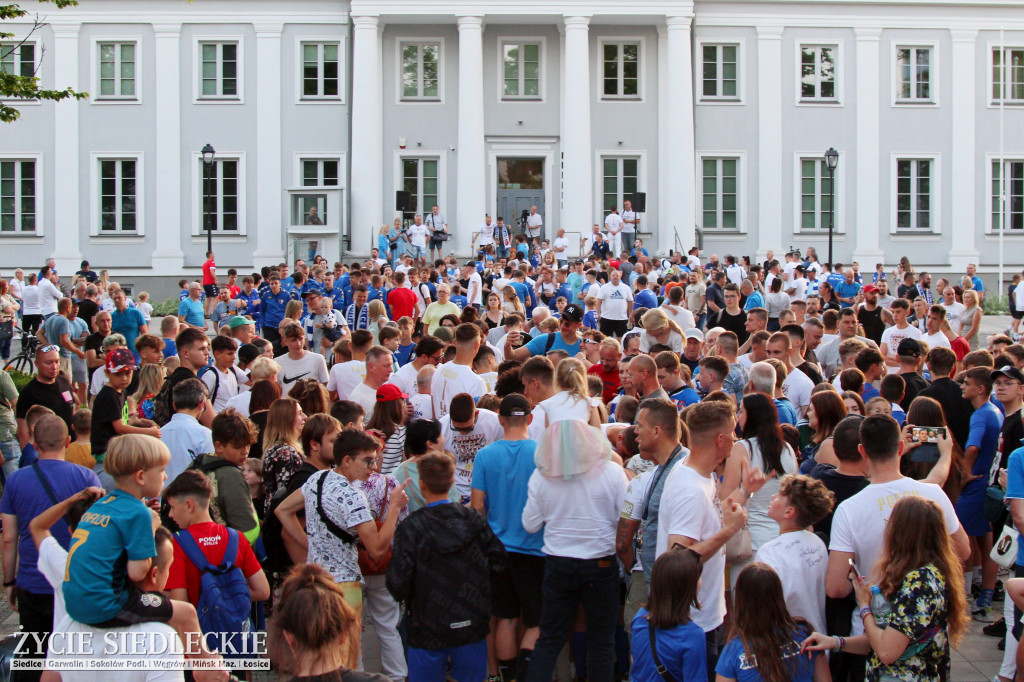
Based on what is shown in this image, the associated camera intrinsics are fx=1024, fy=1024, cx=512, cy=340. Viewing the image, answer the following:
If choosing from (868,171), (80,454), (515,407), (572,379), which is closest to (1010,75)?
(868,171)

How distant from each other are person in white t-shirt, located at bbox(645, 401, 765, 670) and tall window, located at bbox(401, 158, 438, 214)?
2959 cm

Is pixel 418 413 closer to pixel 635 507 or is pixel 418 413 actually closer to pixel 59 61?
pixel 635 507

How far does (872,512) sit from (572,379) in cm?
232

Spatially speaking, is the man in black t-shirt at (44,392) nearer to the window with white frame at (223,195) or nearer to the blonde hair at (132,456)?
the blonde hair at (132,456)

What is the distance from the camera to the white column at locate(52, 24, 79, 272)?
3306 cm

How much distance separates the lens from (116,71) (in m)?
33.3

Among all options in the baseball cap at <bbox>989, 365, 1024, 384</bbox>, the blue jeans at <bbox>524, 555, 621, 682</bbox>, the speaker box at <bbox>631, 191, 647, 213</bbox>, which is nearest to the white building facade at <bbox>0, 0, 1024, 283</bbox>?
the speaker box at <bbox>631, 191, 647, 213</bbox>

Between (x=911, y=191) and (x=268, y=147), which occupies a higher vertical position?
(x=268, y=147)

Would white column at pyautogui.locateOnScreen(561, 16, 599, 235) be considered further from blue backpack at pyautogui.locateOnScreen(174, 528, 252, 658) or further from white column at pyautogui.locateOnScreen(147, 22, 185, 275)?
blue backpack at pyautogui.locateOnScreen(174, 528, 252, 658)

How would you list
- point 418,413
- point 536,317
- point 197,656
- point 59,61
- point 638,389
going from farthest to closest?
point 59,61 < point 536,317 < point 418,413 < point 638,389 < point 197,656

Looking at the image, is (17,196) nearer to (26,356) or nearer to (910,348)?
(26,356)

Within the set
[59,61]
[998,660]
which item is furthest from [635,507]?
[59,61]

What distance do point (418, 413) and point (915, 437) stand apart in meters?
3.94

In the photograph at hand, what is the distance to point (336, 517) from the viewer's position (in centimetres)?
592
